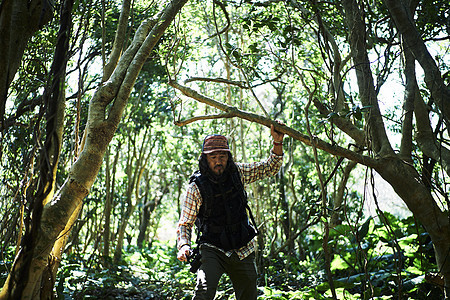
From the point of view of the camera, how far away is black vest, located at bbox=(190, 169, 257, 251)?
13.2ft

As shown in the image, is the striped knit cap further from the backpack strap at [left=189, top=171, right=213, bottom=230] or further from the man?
the backpack strap at [left=189, top=171, right=213, bottom=230]

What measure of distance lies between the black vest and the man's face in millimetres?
101

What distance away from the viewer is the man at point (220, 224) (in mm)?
4008

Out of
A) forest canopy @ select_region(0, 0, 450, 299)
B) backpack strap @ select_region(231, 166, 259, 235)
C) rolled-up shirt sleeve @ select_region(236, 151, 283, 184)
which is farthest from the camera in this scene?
rolled-up shirt sleeve @ select_region(236, 151, 283, 184)

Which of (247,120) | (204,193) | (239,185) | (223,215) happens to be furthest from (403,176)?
(247,120)

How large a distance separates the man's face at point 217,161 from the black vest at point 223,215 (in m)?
0.10

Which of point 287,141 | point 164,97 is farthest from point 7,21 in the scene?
point 287,141

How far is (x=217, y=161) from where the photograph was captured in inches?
168

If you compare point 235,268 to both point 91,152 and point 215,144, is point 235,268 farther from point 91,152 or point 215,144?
point 91,152

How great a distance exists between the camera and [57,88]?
2.60 m

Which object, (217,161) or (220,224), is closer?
(220,224)

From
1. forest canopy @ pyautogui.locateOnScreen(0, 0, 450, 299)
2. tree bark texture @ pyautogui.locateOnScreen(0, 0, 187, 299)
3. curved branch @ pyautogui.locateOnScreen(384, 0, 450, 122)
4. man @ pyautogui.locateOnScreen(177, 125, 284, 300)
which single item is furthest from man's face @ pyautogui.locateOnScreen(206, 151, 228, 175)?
curved branch @ pyautogui.locateOnScreen(384, 0, 450, 122)

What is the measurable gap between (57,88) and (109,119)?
1178mm

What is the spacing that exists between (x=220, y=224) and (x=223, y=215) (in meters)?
0.09
